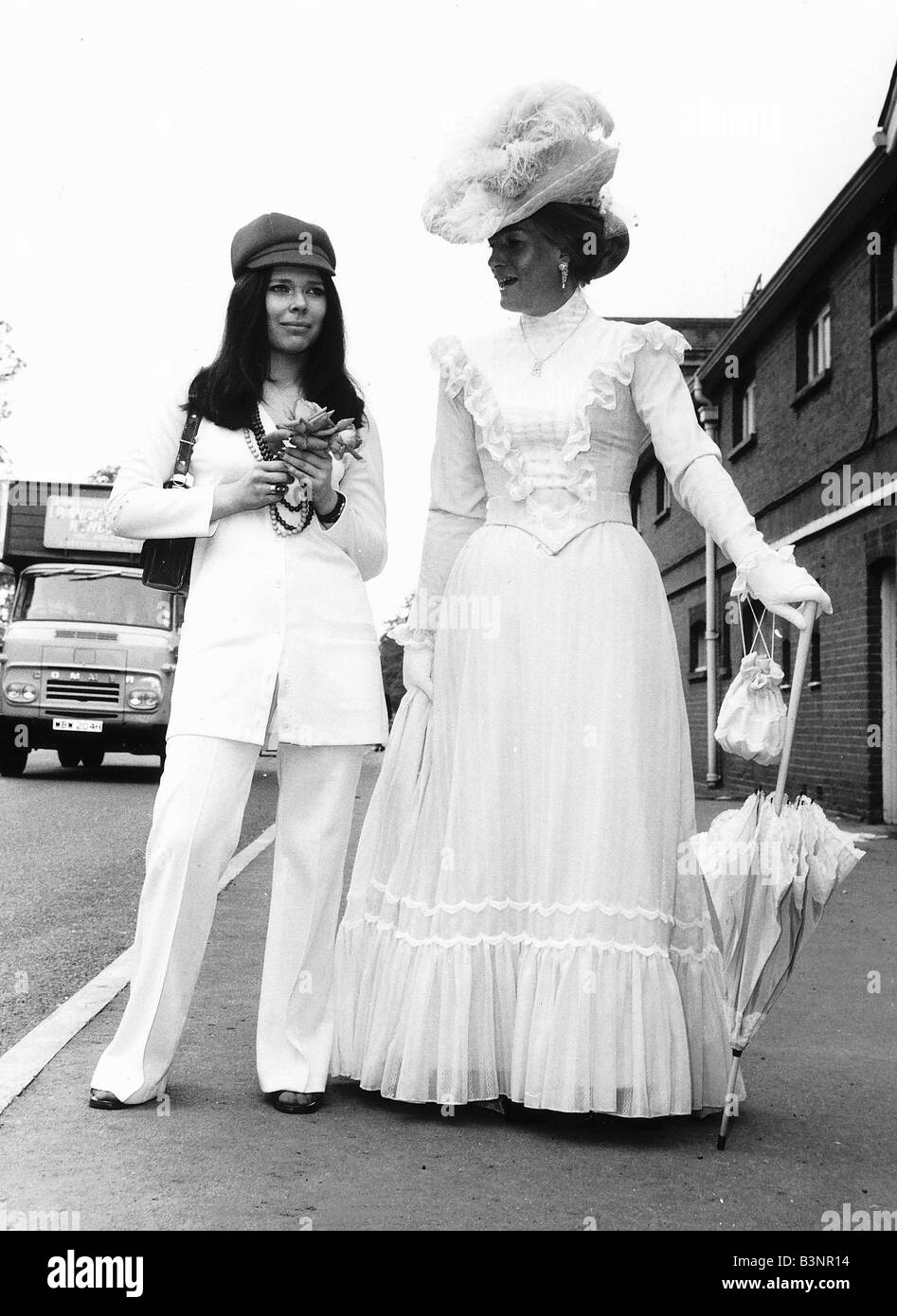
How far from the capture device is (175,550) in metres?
3.68

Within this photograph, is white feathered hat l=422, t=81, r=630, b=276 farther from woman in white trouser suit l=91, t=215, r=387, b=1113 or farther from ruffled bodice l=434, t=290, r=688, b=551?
woman in white trouser suit l=91, t=215, r=387, b=1113

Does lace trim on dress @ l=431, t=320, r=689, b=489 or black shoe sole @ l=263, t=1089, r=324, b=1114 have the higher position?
lace trim on dress @ l=431, t=320, r=689, b=489

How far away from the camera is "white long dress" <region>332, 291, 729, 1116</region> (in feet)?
11.3

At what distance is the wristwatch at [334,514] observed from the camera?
3744 millimetres

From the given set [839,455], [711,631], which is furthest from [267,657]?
[711,631]

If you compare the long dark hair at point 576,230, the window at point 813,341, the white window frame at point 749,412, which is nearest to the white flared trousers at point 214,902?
the long dark hair at point 576,230

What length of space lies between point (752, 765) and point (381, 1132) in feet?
50.9

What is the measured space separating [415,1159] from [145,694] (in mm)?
13423

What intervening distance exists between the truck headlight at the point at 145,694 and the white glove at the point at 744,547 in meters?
13.0

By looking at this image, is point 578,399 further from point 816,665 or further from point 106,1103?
point 816,665

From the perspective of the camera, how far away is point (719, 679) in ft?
68.4

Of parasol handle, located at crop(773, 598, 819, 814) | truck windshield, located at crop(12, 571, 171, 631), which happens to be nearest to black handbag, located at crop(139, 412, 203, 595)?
parasol handle, located at crop(773, 598, 819, 814)
